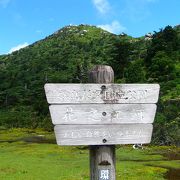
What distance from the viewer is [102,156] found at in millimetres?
6523

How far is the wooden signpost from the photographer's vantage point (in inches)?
254

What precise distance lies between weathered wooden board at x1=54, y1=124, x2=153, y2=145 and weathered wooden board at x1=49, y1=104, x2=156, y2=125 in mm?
78

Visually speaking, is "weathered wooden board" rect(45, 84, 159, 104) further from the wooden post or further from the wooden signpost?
the wooden post

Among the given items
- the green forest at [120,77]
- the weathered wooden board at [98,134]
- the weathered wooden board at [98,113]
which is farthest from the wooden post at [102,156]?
the green forest at [120,77]

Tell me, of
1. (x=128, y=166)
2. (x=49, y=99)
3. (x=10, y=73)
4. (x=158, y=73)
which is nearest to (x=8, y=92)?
(x=10, y=73)

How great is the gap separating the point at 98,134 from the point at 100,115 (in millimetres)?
290

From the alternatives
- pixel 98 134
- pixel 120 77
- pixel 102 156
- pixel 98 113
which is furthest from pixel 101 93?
pixel 120 77

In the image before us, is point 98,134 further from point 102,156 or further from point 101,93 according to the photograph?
point 101,93

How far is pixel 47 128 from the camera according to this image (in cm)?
8975

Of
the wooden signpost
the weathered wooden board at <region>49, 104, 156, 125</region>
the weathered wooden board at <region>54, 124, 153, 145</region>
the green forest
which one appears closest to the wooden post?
the wooden signpost

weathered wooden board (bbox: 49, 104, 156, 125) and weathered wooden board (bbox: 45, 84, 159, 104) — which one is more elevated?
weathered wooden board (bbox: 45, 84, 159, 104)

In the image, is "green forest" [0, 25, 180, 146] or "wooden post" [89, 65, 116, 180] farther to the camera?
"green forest" [0, 25, 180, 146]

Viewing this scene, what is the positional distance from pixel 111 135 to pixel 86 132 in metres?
0.39

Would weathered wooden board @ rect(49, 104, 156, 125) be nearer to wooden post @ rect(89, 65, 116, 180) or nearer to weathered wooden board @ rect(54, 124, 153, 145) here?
weathered wooden board @ rect(54, 124, 153, 145)
